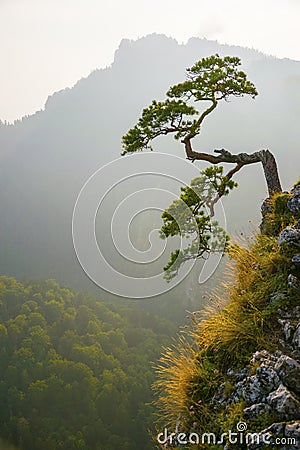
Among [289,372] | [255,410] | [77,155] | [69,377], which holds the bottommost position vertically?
[69,377]

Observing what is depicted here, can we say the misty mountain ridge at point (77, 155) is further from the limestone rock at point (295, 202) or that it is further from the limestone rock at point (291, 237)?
the limestone rock at point (291, 237)

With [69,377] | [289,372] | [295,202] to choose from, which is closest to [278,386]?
[289,372]

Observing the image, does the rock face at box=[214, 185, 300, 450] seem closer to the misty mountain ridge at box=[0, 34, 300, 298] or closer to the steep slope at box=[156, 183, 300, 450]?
the steep slope at box=[156, 183, 300, 450]

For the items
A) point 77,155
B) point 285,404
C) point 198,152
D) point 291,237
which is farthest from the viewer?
point 77,155

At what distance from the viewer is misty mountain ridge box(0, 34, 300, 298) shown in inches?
4414

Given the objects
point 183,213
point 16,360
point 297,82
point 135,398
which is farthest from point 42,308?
point 297,82

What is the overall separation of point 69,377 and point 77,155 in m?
129

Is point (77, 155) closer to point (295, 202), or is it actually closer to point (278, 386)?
point (295, 202)

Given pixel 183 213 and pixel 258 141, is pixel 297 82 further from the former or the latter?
pixel 183 213

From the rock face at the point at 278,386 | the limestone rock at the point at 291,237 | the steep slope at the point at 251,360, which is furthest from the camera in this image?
the limestone rock at the point at 291,237

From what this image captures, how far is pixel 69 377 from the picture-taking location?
52469 millimetres

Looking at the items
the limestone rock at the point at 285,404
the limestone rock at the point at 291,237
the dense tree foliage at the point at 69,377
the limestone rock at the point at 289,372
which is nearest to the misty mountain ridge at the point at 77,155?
the dense tree foliage at the point at 69,377

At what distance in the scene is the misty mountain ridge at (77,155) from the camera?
11212cm

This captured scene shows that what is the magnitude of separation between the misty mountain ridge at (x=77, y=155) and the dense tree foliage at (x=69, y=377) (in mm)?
37588
